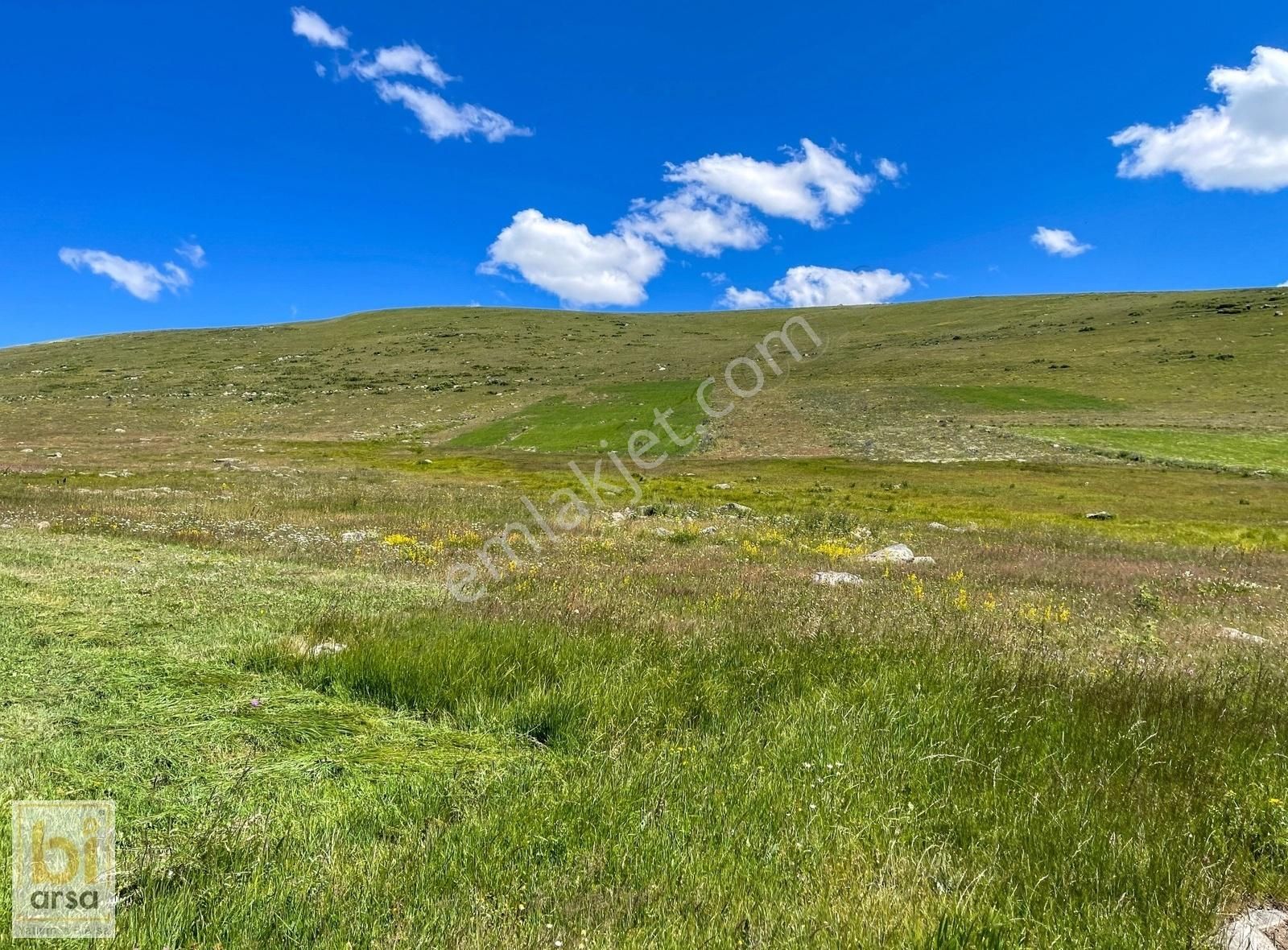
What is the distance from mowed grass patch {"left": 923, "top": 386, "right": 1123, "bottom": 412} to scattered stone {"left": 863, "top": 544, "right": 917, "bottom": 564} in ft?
203

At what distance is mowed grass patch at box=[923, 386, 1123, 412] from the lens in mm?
70062

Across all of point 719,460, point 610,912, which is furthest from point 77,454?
point 610,912

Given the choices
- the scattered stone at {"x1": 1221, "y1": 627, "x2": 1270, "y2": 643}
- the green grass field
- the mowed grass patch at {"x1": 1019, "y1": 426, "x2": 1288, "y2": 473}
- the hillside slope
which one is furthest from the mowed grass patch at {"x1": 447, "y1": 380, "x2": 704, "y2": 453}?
the scattered stone at {"x1": 1221, "y1": 627, "x2": 1270, "y2": 643}

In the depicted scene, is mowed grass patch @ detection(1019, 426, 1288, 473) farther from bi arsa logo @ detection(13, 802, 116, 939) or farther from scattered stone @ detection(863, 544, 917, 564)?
bi arsa logo @ detection(13, 802, 116, 939)

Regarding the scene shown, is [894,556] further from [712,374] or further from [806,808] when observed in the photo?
[712,374]

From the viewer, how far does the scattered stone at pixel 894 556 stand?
16656 mm

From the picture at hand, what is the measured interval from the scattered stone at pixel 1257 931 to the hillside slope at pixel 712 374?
52.9 meters

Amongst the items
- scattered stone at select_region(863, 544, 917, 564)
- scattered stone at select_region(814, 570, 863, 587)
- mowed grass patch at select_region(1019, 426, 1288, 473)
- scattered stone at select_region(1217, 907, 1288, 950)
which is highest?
mowed grass patch at select_region(1019, 426, 1288, 473)

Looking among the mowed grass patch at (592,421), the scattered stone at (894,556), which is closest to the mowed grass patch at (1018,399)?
the mowed grass patch at (592,421)

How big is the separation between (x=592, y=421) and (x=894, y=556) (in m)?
55.5

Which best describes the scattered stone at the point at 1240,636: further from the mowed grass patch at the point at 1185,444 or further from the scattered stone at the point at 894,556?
the mowed grass patch at the point at 1185,444

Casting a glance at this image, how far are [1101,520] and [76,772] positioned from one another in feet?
117

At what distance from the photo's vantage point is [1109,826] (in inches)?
161

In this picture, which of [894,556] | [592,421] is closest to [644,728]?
[894,556]
